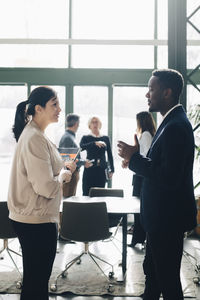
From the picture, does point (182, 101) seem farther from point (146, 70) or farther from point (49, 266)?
point (49, 266)

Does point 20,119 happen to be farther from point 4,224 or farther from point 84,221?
point 4,224

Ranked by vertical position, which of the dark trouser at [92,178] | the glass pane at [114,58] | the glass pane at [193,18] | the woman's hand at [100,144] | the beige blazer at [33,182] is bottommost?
the dark trouser at [92,178]

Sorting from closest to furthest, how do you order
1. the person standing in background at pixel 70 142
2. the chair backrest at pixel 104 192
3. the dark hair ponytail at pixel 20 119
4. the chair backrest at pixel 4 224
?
the dark hair ponytail at pixel 20 119
the chair backrest at pixel 4 224
the chair backrest at pixel 104 192
the person standing in background at pixel 70 142

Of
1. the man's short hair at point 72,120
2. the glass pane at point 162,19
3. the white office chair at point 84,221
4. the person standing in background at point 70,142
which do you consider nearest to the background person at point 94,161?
the person standing in background at point 70,142

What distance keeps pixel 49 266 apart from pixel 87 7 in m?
5.88

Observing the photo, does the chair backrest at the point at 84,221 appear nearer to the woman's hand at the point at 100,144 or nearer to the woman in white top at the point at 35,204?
the woman in white top at the point at 35,204

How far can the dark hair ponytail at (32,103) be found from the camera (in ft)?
6.56

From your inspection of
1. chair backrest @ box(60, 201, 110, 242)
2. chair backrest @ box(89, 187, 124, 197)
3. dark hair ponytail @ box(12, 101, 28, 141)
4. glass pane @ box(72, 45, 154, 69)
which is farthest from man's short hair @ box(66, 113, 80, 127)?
dark hair ponytail @ box(12, 101, 28, 141)

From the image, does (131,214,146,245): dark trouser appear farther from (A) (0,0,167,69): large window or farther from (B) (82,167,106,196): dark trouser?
(A) (0,0,167,69): large window

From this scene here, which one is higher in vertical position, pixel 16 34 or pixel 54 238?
pixel 16 34

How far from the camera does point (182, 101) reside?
4.21 m

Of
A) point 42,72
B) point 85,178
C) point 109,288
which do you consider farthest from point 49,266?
point 42,72

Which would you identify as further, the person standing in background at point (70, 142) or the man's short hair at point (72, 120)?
the man's short hair at point (72, 120)

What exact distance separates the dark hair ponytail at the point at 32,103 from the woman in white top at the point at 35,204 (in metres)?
0.12
